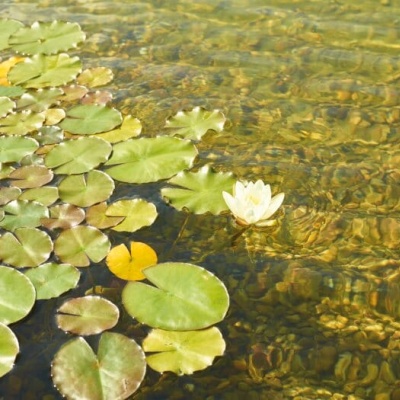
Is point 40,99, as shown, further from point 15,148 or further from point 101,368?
point 101,368

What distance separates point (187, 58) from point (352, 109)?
1199mm

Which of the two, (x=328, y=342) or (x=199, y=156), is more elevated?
(x=199, y=156)

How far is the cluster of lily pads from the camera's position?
2053 mm

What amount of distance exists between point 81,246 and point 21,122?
1128 mm

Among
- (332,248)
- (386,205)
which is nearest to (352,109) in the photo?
(386,205)

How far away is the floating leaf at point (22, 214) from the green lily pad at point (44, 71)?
1179 millimetres

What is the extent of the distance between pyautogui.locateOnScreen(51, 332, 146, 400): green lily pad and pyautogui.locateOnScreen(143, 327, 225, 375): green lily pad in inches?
2.2

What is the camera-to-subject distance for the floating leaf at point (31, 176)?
2.84m

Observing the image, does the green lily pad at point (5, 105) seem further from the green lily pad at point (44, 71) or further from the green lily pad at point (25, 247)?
the green lily pad at point (25, 247)

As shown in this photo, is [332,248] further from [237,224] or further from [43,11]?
[43,11]

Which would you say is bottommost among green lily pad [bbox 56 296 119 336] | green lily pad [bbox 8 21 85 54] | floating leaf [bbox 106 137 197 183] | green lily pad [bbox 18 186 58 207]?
green lily pad [bbox 56 296 119 336]

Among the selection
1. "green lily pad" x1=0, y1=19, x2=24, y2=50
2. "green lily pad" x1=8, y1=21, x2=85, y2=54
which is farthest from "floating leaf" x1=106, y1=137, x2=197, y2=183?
"green lily pad" x1=0, y1=19, x2=24, y2=50

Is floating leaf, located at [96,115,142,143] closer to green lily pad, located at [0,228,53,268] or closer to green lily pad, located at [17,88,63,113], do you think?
green lily pad, located at [17,88,63,113]

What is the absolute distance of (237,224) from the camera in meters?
2.63
